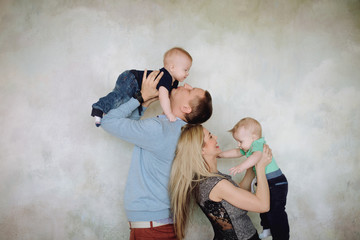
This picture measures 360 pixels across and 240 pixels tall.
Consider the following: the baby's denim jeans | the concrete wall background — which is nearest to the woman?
the baby's denim jeans

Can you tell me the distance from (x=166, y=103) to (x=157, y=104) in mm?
803

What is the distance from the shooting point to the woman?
192 cm

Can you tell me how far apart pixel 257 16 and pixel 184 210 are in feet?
6.55

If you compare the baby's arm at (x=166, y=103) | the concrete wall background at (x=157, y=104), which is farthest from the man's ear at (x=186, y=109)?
the concrete wall background at (x=157, y=104)

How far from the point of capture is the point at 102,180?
2.72 metres

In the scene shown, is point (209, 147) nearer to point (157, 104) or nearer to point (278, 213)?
point (278, 213)

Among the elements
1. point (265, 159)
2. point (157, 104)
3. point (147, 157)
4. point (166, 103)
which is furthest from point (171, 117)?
point (157, 104)

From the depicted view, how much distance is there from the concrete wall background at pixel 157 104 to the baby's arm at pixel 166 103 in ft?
2.50

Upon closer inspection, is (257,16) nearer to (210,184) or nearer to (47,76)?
(210,184)

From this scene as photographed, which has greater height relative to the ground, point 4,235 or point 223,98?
point 223,98

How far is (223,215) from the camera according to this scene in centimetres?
193

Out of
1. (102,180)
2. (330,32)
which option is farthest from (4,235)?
(330,32)

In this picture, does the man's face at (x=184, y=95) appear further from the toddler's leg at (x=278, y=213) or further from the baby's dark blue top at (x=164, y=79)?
the toddler's leg at (x=278, y=213)

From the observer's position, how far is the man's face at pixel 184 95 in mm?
2154
